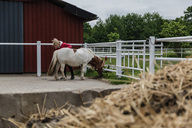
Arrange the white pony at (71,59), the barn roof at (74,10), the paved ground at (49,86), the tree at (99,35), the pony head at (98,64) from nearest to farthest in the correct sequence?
1. the paved ground at (49,86)
2. the white pony at (71,59)
3. the pony head at (98,64)
4. the barn roof at (74,10)
5. the tree at (99,35)

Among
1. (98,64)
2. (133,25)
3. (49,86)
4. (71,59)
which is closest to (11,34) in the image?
(71,59)

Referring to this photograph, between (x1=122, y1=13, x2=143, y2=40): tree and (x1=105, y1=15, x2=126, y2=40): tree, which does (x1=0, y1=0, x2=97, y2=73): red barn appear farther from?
(x1=122, y1=13, x2=143, y2=40): tree

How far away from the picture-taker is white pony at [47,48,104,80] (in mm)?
8422

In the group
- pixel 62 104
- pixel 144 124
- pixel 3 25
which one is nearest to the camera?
pixel 144 124

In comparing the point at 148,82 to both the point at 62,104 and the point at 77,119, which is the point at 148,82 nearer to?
the point at 77,119

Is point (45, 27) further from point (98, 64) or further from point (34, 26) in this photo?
point (98, 64)

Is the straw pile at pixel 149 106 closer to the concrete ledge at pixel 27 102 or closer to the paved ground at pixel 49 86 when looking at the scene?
the concrete ledge at pixel 27 102

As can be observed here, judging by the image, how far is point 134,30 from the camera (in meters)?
79.0

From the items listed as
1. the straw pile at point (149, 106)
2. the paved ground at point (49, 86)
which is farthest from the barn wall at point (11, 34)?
the straw pile at point (149, 106)

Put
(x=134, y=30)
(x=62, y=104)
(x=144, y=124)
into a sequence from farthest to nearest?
(x=134, y=30) < (x=62, y=104) < (x=144, y=124)

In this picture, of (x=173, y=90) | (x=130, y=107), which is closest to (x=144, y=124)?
(x=130, y=107)

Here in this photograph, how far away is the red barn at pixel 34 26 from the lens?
1147 centimetres

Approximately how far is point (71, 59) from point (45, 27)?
389 cm

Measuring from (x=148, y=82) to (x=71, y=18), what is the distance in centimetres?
995
